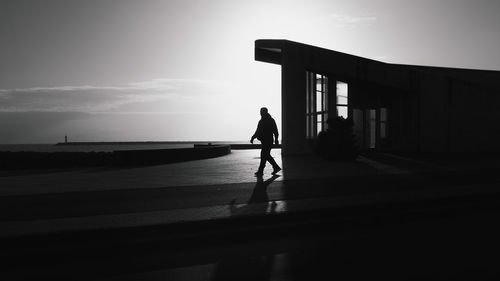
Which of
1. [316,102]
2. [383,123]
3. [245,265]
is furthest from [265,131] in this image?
[383,123]

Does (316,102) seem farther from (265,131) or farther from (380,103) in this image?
(265,131)

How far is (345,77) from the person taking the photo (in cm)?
2255

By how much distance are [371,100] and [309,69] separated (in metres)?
4.78

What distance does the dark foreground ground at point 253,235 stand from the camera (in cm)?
407

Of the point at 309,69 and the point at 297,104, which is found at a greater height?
the point at 309,69

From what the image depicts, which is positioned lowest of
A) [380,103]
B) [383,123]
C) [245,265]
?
[245,265]

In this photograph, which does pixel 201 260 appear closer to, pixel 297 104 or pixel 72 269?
pixel 72 269

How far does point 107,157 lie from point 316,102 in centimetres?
1157

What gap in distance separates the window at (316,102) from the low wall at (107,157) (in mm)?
5263

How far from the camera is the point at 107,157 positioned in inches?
835

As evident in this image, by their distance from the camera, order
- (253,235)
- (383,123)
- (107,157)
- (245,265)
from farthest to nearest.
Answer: (383,123) → (107,157) → (253,235) → (245,265)

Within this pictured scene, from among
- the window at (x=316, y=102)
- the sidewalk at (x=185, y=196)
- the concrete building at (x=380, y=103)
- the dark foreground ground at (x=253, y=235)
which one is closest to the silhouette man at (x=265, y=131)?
the sidewalk at (x=185, y=196)

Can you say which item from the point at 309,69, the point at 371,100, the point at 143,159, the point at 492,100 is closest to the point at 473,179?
the point at 143,159

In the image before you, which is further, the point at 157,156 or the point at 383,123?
the point at 383,123
